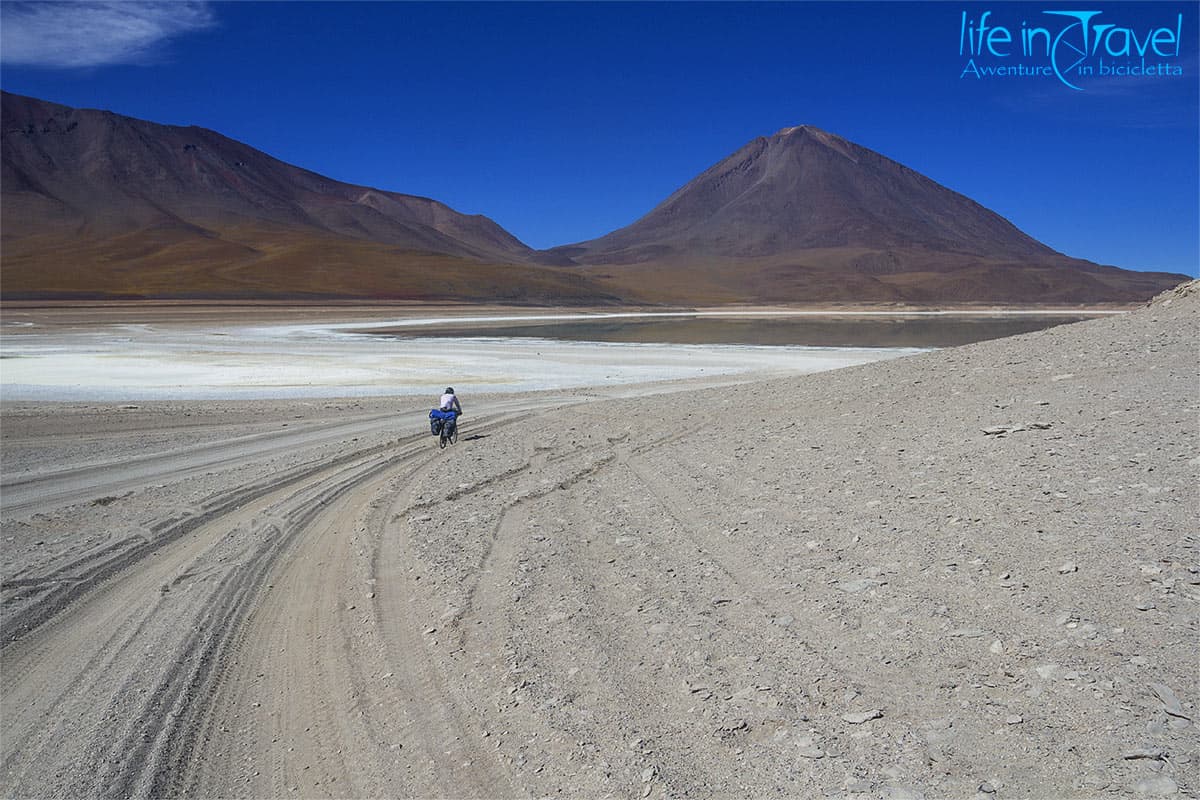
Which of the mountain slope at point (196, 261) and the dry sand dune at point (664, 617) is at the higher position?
the mountain slope at point (196, 261)

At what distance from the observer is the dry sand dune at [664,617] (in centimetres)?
429

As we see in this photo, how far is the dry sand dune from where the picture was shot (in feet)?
14.1

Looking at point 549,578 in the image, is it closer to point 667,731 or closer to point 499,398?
point 667,731

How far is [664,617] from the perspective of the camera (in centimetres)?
593

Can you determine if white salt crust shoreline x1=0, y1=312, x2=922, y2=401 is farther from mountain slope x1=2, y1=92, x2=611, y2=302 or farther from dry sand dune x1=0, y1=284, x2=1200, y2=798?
mountain slope x1=2, y1=92, x2=611, y2=302

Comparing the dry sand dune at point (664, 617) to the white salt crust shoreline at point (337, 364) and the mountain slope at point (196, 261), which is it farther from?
the mountain slope at point (196, 261)

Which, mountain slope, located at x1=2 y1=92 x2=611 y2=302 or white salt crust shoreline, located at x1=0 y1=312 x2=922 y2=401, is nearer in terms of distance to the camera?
white salt crust shoreline, located at x1=0 y1=312 x2=922 y2=401

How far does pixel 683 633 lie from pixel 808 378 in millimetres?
11785

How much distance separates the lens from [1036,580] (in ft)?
18.2

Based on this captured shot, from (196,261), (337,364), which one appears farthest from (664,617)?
(196,261)

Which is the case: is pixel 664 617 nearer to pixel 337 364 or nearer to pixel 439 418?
pixel 439 418

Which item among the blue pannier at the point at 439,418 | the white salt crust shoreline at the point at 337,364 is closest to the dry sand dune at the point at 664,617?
the blue pannier at the point at 439,418

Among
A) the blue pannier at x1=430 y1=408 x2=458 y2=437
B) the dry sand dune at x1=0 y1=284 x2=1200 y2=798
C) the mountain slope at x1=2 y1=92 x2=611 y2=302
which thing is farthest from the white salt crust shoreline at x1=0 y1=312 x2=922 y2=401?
the mountain slope at x1=2 y1=92 x2=611 y2=302

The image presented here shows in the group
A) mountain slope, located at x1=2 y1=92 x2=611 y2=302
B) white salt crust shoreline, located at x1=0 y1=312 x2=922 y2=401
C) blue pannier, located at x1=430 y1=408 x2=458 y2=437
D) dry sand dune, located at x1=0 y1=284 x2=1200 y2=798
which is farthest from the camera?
mountain slope, located at x1=2 y1=92 x2=611 y2=302
